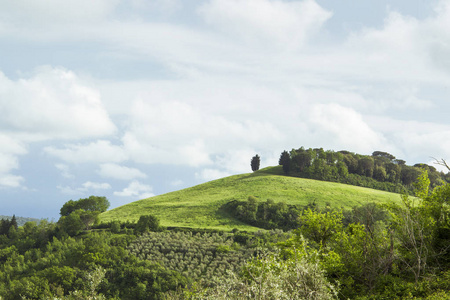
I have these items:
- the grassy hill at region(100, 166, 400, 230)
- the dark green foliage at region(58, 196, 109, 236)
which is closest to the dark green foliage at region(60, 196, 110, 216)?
the dark green foliage at region(58, 196, 109, 236)

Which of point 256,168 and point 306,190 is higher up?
point 256,168

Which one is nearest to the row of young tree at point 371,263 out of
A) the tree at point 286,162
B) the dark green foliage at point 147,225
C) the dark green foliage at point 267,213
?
the dark green foliage at point 147,225

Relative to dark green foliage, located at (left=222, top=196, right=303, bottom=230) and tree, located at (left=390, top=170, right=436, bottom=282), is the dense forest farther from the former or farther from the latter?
dark green foliage, located at (left=222, top=196, right=303, bottom=230)

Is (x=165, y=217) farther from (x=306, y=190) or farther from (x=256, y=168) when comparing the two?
(x=256, y=168)

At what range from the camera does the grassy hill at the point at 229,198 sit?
117m

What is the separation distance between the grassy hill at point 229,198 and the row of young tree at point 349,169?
25.7 feet

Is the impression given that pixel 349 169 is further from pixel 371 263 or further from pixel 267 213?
pixel 371 263

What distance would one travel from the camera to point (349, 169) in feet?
532

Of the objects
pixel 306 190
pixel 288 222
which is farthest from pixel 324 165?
pixel 288 222

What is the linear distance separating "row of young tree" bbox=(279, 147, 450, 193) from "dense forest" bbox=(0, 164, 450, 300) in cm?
4078

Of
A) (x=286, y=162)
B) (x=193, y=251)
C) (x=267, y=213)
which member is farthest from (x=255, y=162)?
(x=193, y=251)

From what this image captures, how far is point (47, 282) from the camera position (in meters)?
77.9

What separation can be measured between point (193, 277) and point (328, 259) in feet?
167

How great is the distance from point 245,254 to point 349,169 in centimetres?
9442
